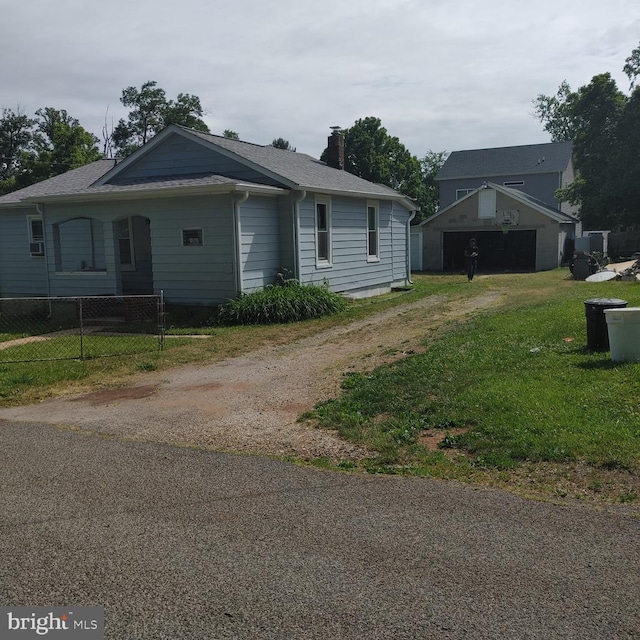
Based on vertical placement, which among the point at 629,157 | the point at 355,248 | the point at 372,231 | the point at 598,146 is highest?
the point at 598,146

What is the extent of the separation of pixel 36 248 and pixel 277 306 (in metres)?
9.14

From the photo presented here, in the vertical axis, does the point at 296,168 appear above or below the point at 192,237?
above

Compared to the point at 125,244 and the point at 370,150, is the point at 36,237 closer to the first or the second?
the point at 125,244

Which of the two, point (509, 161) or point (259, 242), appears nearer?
point (259, 242)

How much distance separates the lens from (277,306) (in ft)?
49.1

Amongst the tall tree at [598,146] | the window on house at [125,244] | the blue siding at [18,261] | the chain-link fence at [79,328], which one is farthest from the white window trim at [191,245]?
the tall tree at [598,146]

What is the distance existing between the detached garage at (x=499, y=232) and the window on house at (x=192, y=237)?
19.9 m

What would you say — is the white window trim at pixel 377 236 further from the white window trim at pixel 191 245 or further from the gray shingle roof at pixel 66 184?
the gray shingle roof at pixel 66 184

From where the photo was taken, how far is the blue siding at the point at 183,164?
16750mm

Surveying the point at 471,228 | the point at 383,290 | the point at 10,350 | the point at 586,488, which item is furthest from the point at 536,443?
the point at 471,228

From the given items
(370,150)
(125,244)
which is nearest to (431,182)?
(370,150)

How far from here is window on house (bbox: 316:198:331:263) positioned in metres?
18.0

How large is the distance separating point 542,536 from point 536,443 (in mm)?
1683

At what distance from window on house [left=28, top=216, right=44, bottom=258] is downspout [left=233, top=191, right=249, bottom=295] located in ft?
25.8
